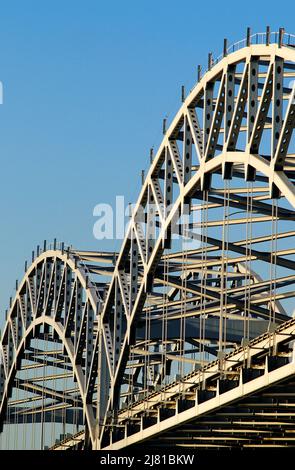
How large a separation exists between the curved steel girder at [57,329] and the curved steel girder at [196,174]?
2.13 meters

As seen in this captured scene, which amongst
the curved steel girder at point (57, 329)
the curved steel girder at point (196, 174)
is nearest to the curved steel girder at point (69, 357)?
the curved steel girder at point (57, 329)

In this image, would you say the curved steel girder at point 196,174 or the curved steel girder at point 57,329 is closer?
the curved steel girder at point 196,174

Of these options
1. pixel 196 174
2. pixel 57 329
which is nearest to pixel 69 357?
pixel 57 329

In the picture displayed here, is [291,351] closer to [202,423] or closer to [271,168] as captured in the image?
[271,168]

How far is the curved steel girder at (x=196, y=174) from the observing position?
69.1m

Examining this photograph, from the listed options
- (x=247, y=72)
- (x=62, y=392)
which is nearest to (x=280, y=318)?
(x=247, y=72)

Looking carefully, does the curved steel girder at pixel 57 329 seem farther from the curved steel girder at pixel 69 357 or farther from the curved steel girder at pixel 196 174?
the curved steel girder at pixel 196 174

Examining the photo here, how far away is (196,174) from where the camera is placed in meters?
81.8

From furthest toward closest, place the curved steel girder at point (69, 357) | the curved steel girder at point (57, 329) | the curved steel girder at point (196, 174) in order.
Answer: the curved steel girder at point (57, 329), the curved steel girder at point (69, 357), the curved steel girder at point (196, 174)

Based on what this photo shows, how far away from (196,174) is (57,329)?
30014 mm

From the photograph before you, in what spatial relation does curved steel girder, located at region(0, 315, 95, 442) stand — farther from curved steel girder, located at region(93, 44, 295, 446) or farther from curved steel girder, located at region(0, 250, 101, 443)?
curved steel girder, located at region(93, 44, 295, 446)

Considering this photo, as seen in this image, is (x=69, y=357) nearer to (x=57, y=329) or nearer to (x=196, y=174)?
(x=57, y=329)

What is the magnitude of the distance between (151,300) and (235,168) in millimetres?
26808

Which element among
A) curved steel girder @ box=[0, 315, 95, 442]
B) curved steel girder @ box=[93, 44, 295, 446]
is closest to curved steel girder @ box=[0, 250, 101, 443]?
curved steel girder @ box=[0, 315, 95, 442]
